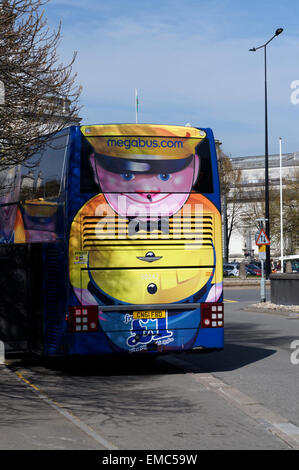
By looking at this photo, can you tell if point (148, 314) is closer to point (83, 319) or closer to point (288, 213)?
point (83, 319)

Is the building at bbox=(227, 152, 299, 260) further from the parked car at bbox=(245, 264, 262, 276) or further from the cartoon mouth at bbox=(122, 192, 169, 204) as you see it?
the cartoon mouth at bbox=(122, 192, 169, 204)

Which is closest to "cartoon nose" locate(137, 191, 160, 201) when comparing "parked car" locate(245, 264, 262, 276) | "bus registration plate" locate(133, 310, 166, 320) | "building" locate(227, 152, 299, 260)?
"bus registration plate" locate(133, 310, 166, 320)

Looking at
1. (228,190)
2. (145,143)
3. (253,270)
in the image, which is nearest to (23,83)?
(145,143)

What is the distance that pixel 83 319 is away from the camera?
12.0 meters

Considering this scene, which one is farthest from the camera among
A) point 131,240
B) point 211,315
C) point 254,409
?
point 211,315

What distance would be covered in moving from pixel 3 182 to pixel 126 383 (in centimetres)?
491

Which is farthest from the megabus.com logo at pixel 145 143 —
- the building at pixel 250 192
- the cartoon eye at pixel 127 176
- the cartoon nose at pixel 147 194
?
the building at pixel 250 192

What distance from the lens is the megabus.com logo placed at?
12.3 meters

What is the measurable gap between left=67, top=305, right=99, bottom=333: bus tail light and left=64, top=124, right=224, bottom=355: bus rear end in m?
0.01

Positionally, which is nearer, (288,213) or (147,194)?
(147,194)

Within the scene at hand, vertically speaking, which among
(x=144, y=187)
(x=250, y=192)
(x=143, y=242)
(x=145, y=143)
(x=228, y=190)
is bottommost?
(x=143, y=242)

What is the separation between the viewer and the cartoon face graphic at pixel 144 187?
479 inches

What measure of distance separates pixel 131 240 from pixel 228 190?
53.2 meters
